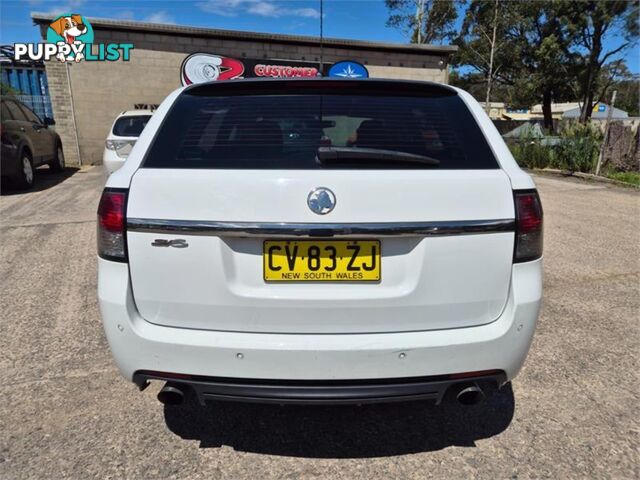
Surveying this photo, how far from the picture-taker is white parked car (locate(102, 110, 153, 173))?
8.38 m

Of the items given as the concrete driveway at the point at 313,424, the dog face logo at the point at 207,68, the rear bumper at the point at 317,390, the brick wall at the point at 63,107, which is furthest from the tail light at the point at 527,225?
the brick wall at the point at 63,107

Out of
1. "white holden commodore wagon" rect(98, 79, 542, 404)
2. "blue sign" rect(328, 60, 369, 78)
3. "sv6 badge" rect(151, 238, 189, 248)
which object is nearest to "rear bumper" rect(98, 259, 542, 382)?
"white holden commodore wagon" rect(98, 79, 542, 404)

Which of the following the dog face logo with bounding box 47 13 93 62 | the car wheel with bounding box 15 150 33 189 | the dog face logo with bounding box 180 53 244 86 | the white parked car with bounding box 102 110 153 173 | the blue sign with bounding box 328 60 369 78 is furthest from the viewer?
the blue sign with bounding box 328 60 369 78

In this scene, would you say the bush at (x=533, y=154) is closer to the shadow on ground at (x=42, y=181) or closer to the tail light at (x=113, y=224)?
the shadow on ground at (x=42, y=181)

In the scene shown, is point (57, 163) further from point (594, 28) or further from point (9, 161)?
point (594, 28)

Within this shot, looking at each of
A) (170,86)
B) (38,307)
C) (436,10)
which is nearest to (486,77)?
(436,10)

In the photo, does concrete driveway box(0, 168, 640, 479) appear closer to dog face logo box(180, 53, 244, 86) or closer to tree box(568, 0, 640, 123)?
dog face logo box(180, 53, 244, 86)

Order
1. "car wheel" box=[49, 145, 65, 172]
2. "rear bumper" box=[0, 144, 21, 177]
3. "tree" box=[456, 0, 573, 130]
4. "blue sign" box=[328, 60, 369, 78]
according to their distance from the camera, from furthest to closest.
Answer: "tree" box=[456, 0, 573, 130] → "blue sign" box=[328, 60, 369, 78] → "car wheel" box=[49, 145, 65, 172] → "rear bumper" box=[0, 144, 21, 177]

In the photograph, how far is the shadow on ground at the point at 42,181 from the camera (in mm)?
8961

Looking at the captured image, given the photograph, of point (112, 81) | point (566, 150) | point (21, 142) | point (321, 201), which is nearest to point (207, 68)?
point (112, 81)

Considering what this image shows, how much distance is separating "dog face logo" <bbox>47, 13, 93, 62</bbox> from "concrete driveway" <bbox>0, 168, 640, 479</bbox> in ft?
41.1

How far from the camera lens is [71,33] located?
1349cm

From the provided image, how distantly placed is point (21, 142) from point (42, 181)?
2.07 metres

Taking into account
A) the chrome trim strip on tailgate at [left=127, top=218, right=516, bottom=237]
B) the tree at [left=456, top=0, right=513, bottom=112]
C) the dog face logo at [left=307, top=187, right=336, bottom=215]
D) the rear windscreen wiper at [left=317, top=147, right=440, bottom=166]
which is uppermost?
the tree at [left=456, top=0, right=513, bottom=112]
